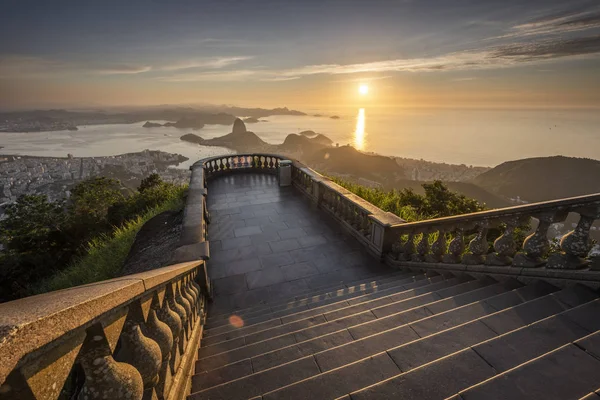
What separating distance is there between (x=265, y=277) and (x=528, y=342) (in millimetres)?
4519

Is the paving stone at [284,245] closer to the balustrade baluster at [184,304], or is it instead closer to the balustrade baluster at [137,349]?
the balustrade baluster at [184,304]

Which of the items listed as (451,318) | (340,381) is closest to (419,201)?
(451,318)

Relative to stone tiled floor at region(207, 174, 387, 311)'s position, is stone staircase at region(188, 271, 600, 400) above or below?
above

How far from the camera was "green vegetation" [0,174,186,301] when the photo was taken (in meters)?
9.85

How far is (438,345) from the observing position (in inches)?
102

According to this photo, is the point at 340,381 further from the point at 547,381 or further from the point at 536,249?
the point at 536,249

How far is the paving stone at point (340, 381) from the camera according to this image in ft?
7.30

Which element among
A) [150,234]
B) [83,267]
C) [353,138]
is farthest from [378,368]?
[353,138]

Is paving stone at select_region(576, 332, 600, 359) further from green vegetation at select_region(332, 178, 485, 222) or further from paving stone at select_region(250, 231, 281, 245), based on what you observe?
green vegetation at select_region(332, 178, 485, 222)

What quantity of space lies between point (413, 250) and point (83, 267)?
35.1 ft

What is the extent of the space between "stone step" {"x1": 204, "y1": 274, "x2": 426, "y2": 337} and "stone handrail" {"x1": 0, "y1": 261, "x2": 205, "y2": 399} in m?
2.26

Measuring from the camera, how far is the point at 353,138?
19012cm

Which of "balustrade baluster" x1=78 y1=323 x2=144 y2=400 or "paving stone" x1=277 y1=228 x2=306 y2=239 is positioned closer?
"balustrade baluster" x1=78 y1=323 x2=144 y2=400

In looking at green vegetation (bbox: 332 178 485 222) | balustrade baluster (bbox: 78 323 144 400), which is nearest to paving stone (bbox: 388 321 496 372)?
balustrade baluster (bbox: 78 323 144 400)
